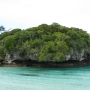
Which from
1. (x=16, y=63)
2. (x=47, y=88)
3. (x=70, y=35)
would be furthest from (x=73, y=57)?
(x=47, y=88)

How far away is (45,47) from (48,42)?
0.99 metres

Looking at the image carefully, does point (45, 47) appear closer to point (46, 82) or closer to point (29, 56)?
point (29, 56)

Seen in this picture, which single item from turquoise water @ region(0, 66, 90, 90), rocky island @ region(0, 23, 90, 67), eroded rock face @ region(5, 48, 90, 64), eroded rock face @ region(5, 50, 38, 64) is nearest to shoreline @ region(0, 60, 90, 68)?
rocky island @ region(0, 23, 90, 67)

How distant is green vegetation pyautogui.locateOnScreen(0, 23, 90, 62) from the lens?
22672 mm

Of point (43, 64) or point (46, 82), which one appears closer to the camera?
point (46, 82)

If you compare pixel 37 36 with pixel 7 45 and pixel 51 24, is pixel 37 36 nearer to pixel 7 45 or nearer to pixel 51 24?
pixel 51 24

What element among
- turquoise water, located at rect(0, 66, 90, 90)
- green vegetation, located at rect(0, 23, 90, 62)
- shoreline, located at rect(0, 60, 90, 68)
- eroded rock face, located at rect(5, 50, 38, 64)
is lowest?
turquoise water, located at rect(0, 66, 90, 90)

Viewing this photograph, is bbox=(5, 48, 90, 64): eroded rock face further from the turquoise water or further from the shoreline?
the turquoise water

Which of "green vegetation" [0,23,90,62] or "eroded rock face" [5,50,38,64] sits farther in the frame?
"eroded rock face" [5,50,38,64]

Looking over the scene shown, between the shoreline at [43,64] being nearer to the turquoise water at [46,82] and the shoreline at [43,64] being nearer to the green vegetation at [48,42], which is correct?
the green vegetation at [48,42]

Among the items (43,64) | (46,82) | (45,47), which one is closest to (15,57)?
(43,64)

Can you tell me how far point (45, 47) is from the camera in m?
23.2

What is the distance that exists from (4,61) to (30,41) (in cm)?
Result: 750

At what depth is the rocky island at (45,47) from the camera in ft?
74.7
